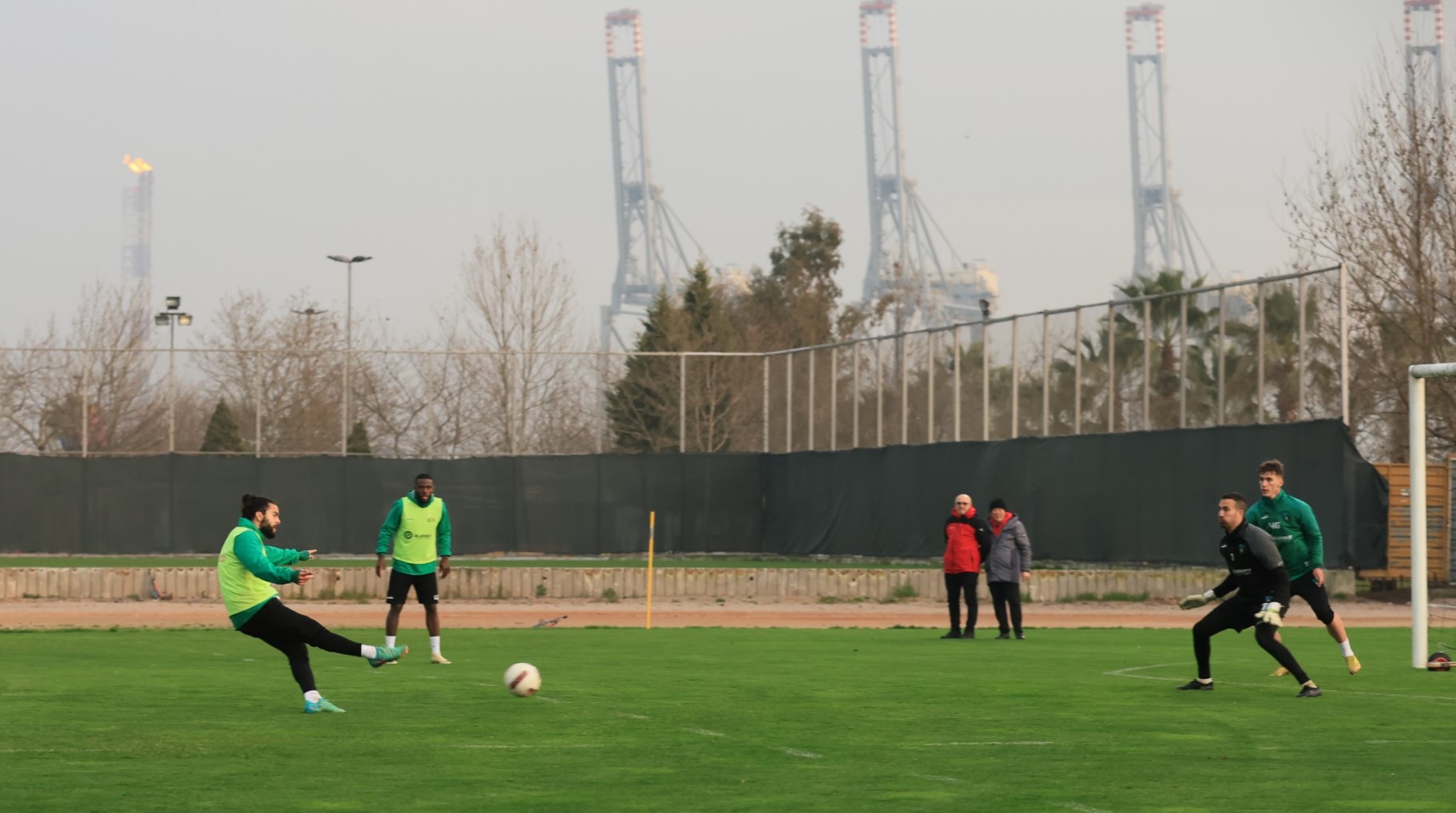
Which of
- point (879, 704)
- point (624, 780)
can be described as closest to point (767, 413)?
point (879, 704)

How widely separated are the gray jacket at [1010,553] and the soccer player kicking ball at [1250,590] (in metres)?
7.88

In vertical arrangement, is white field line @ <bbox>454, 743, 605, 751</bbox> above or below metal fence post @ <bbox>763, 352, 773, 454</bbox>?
below

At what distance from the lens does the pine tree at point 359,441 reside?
42812mm

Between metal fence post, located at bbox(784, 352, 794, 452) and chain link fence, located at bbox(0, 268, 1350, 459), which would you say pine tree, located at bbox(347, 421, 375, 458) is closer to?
chain link fence, located at bbox(0, 268, 1350, 459)

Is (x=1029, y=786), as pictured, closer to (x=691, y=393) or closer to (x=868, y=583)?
(x=868, y=583)

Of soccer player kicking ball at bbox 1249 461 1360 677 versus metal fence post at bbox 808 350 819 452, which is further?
metal fence post at bbox 808 350 819 452

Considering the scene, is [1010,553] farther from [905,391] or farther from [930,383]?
[905,391]

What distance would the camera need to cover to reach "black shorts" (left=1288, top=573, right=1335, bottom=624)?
53.1 feet

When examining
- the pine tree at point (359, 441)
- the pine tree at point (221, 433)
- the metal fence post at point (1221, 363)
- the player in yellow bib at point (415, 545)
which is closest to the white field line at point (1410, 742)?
the player in yellow bib at point (415, 545)

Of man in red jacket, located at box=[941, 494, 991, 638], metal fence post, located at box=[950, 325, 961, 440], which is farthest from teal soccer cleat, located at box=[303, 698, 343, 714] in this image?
metal fence post, located at box=[950, 325, 961, 440]

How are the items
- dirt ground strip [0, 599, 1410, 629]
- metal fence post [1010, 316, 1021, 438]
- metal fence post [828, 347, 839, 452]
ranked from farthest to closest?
metal fence post [828, 347, 839, 452] < metal fence post [1010, 316, 1021, 438] < dirt ground strip [0, 599, 1410, 629]

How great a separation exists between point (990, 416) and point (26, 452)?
21.2 metres

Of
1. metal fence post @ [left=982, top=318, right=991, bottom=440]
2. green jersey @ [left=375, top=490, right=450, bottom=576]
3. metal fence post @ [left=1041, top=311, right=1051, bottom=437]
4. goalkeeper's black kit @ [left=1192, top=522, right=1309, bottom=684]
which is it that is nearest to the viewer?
goalkeeper's black kit @ [left=1192, top=522, right=1309, bottom=684]

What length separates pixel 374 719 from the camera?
13.4 meters
